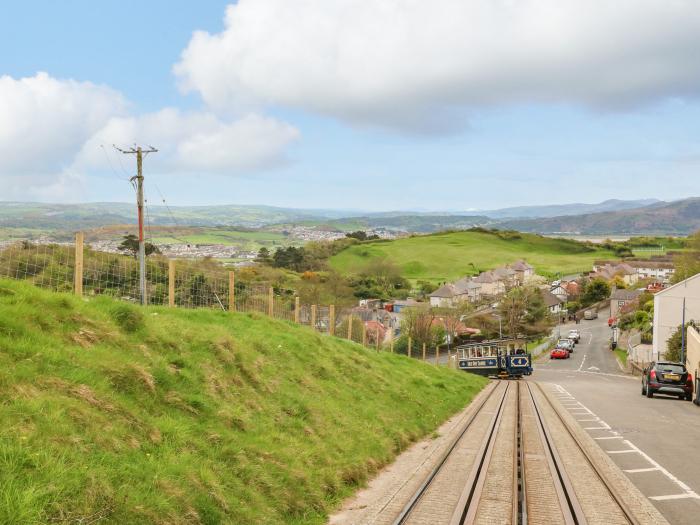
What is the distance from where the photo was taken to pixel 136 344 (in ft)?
36.3

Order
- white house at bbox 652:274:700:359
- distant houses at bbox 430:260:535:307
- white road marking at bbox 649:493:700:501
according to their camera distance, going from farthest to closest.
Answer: distant houses at bbox 430:260:535:307 → white house at bbox 652:274:700:359 → white road marking at bbox 649:493:700:501

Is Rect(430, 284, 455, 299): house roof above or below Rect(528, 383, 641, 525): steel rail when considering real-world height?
below

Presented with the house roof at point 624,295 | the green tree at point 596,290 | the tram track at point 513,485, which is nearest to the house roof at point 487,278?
the green tree at point 596,290

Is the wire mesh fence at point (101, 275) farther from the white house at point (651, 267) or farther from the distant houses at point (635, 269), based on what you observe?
the white house at point (651, 267)

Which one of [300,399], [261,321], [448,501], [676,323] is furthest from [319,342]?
[676,323]

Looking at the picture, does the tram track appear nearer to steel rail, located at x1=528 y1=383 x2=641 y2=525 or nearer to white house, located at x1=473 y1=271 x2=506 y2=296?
steel rail, located at x1=528 y1=383 x2=641 y2=525

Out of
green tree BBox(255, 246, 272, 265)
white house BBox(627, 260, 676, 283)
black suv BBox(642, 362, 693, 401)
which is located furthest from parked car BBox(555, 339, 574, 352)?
white house BBox(627, 260, 676, 283)

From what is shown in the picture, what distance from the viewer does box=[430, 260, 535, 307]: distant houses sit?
120938mm

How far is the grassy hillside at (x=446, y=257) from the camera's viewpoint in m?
155

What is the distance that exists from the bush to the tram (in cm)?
4339

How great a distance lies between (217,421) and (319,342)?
9370 mm

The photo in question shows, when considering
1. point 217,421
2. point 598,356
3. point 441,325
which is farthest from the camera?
point 441,325

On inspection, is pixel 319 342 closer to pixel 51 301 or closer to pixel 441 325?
pixel 51 301

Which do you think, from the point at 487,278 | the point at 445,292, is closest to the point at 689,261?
the point at 445,292
